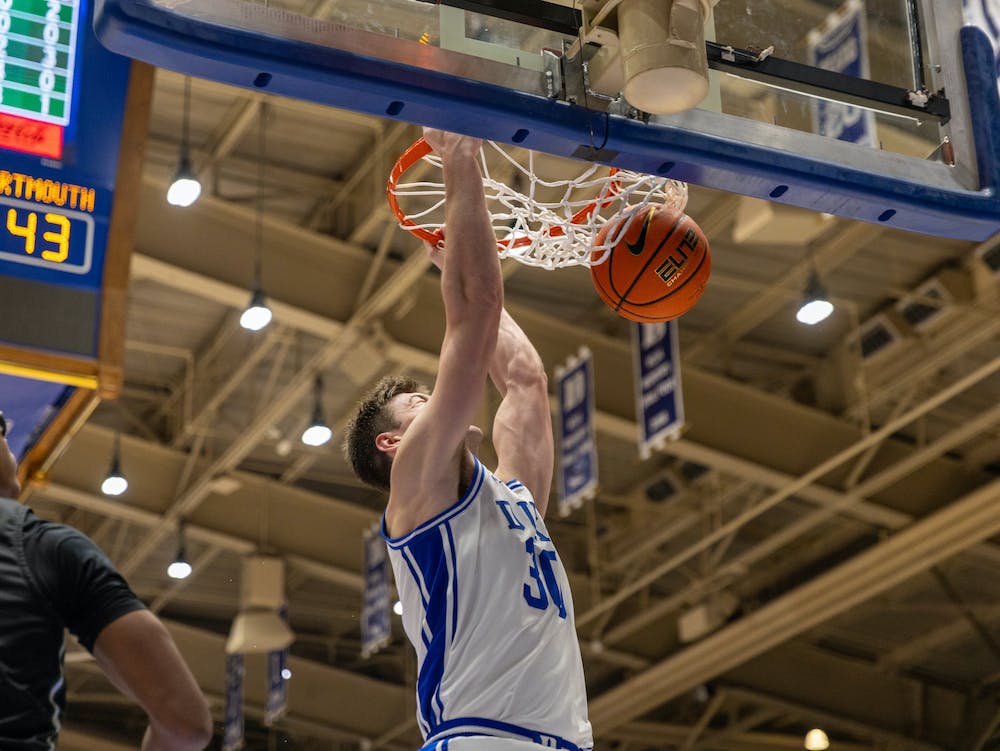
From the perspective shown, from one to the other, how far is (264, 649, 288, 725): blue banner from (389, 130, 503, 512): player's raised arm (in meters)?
12.8

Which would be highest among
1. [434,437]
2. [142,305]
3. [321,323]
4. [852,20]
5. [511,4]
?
[142,305]

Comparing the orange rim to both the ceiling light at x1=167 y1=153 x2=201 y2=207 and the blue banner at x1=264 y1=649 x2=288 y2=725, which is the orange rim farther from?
the blue banner at x1=264 y1=649 x2=288 y2=725

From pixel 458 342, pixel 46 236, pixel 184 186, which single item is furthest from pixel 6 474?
pixel 184 186

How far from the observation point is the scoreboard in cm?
581

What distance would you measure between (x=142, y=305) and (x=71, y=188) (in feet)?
29.8

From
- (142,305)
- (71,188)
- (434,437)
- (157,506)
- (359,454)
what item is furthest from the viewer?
(157,506)

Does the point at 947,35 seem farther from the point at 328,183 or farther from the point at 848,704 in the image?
the point at 848,704

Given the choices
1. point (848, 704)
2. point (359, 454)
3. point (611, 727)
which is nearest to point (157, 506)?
point (611, 727)

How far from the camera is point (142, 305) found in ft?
48.9

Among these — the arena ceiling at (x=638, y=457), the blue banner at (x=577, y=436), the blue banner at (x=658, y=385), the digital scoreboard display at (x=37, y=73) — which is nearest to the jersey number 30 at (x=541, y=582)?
the digital scoreboard display at (x=37, y=73)

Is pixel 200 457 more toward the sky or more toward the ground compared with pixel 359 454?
more toward the sky

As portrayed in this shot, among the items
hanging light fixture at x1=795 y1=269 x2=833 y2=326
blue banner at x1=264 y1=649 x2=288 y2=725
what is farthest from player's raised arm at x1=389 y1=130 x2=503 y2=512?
blue banner at x1=264 y1=649 x2=288 y2=725

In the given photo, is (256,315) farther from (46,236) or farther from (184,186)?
(46,236)

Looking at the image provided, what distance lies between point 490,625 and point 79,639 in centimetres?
108
